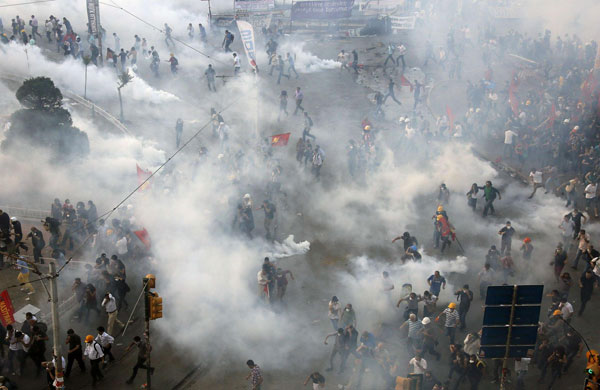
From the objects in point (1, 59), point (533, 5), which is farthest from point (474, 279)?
point (533, 5)

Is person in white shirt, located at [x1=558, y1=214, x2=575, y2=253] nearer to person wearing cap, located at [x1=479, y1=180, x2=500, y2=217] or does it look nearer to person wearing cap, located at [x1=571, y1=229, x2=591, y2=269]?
person wearing cap, located at [x1=571, y1=229, x2=591, y2=269]

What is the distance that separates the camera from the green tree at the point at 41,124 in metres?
22.9

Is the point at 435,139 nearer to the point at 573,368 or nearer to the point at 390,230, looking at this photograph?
the point at 390,230

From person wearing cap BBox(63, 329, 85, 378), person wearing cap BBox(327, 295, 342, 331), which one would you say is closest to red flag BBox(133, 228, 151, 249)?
A: person wearing cap BBox(63, 329, 85, 378)

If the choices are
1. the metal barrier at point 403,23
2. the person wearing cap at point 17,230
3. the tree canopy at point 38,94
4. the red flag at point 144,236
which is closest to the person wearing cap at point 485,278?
the red flag at point 144,236

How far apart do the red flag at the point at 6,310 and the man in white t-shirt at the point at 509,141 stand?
1787 cm

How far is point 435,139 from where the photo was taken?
2514cm

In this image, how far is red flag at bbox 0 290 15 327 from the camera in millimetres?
13525

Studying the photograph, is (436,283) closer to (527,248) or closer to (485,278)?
(485,278)

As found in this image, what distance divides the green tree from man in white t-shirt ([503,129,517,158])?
1574 cm

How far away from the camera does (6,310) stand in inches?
537

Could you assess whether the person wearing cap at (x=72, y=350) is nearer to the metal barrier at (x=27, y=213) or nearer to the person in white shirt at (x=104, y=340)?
the person in white shirt at (x=104, y=340)

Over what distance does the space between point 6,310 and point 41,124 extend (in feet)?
35.6

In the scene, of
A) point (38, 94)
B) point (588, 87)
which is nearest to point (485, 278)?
point (588, 87)
